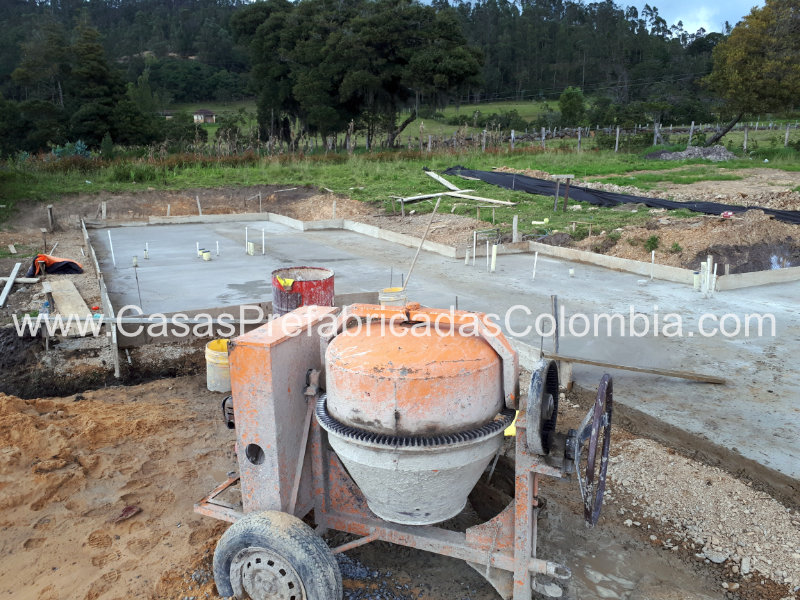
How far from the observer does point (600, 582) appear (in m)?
3.57

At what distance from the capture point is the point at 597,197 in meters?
17.1

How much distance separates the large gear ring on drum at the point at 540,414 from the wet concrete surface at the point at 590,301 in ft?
8.71

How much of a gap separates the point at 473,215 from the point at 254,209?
8334 mm

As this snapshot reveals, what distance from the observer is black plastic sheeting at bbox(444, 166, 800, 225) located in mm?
14389

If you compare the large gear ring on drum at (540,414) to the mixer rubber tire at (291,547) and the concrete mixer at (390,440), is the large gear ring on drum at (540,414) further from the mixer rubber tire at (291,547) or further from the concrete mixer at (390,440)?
the mixer rubber tire at (291,547)

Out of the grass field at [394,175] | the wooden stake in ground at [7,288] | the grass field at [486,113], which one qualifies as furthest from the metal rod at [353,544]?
the grass field at [486,113]

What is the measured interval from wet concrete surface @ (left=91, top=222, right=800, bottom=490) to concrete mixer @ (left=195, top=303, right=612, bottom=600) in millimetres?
2667

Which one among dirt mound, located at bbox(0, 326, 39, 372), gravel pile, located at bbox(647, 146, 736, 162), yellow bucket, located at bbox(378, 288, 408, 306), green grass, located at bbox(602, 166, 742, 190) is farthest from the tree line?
yellow bucket, located at bbox(378, 288, 408, 306)

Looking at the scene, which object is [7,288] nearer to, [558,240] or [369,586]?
[369,586]

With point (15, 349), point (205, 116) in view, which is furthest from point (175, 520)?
point (205, 116)

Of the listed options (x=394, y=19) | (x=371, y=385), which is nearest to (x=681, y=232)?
(x=371, y=385)

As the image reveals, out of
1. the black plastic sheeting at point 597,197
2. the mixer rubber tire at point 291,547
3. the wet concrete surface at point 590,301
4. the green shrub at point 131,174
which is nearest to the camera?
the mixer rubber tire at point 291,547

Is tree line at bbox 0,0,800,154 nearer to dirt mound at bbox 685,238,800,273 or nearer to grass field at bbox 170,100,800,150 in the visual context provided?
grass field at bbox 170,100,800,150

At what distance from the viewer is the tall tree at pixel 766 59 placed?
2683 cm
